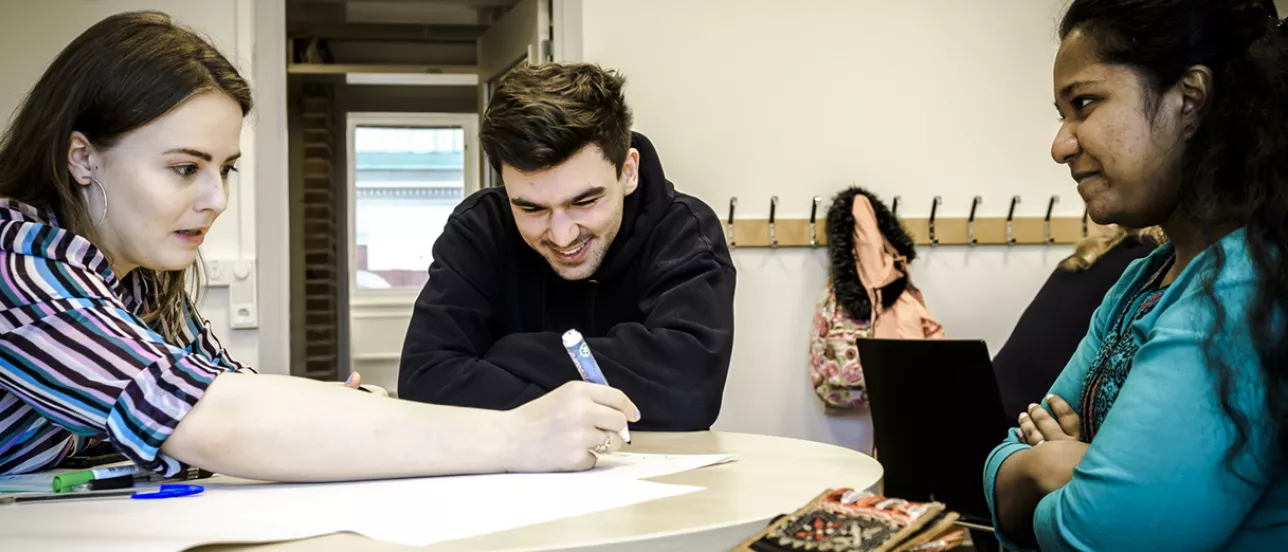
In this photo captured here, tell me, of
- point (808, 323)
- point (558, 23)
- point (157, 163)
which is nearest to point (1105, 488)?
point (157, 163)

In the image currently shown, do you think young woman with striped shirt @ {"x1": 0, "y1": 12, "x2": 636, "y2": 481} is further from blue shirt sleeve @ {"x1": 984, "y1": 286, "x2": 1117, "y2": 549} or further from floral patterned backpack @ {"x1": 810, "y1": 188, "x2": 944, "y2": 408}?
floral patterned backpack @ {"x1": 810, "y1": 188, "x2": 944, "y2": 408}

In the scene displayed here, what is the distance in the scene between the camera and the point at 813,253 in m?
3.62

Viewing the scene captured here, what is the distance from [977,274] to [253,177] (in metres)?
2.58

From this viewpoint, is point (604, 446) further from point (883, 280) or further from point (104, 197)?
point (883, 280)

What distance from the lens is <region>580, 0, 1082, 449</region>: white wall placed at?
11.7 ft

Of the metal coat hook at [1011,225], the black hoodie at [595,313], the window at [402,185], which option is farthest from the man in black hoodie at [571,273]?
the window at [402,185]

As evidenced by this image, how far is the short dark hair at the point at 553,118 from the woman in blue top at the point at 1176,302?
90cm

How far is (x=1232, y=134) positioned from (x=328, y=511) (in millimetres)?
940

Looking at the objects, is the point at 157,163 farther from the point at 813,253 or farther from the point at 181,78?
the point at 813,253

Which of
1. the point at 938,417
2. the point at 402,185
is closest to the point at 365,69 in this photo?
the point at 402,185

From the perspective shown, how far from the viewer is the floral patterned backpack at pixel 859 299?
3.41m

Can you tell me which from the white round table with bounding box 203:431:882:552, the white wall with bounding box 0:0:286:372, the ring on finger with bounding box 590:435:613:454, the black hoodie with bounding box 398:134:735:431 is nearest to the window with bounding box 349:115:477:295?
the white wall with bounding box 0:0:286:372

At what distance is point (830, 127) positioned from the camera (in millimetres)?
3646

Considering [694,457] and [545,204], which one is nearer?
[694,457]
